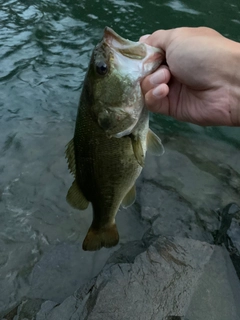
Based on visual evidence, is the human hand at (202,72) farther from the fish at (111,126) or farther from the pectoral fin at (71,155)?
the pectoral fin at (71,155)

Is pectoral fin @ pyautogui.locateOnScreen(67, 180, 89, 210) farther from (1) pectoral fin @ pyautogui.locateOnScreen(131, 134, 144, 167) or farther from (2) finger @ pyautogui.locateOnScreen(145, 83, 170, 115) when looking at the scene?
(2) finger @ pyautogui.locateOnScreen(145, 83, 170, 115)

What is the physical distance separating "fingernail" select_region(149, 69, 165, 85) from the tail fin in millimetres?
1220

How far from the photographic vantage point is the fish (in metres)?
2.18

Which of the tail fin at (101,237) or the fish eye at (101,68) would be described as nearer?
the fish eye at (101,68)

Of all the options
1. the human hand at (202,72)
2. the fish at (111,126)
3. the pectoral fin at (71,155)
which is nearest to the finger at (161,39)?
the human hand at (202,72)

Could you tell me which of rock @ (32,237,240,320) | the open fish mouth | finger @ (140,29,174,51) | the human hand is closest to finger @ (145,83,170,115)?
the human hand

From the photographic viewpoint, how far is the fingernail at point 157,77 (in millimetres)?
2195

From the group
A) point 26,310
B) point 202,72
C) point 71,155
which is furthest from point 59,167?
point 202,72

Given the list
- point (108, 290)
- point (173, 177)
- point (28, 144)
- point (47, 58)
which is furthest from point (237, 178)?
point (47, 58)

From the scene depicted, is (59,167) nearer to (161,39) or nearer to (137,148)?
(137,148)

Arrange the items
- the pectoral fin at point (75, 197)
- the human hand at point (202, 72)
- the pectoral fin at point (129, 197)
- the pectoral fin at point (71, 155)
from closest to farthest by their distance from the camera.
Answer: the human hand at point (202, 72) → the pectoral fin at point (71, 155) → the pectoral fin at point (75, 197) → the pectoral fin at point (129, 197)

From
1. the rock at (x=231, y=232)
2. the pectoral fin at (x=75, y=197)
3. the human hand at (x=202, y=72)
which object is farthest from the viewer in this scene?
the rock at (x=231, y=232)

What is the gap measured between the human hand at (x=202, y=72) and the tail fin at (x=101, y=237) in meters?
1.02

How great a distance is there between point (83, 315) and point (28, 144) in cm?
300
